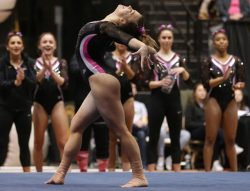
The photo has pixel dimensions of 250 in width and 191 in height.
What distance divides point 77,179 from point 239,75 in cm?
267

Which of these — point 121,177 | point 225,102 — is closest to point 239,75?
point 225,102

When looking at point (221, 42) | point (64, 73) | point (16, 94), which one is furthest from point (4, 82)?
point (221, 42)

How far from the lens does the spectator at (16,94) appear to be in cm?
616

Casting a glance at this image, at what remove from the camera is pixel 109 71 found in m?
4.15

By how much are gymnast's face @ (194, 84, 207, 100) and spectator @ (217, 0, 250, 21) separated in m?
1.21

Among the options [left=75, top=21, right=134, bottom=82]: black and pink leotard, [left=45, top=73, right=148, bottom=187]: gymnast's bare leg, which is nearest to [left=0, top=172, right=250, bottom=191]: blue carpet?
[left=45, top=73, right=148, bottom=187]: gymnast's bare leg

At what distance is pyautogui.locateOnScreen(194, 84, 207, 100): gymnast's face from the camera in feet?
27.3

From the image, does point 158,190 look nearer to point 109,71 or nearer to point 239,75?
point 109,71

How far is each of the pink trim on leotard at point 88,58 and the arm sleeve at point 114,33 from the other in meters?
0.16

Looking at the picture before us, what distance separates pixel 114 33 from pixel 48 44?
266cm

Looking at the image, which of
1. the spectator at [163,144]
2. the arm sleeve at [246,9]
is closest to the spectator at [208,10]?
the arm sleeve at [246,9]

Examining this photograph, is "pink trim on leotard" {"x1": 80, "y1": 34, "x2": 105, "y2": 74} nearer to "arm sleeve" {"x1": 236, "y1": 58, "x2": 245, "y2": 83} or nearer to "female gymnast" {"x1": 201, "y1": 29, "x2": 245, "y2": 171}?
"female gymnast" {"x1": 201, "y1": 29, "x2": 245, "y2": 171}

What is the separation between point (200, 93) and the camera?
8.38 meters

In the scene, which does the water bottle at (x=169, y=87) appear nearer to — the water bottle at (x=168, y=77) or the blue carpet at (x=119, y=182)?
the water bottle at (x=168, y=77)
